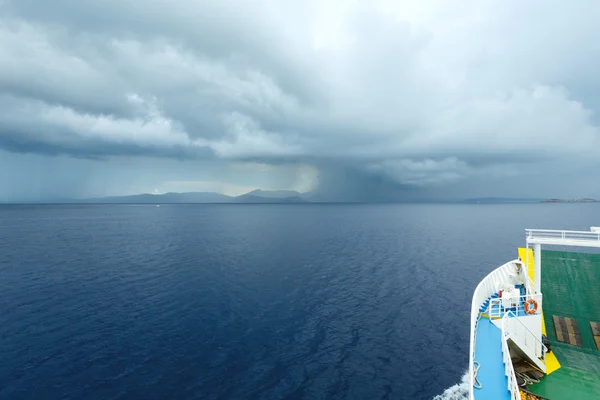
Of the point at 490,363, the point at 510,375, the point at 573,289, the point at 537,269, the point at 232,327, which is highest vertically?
the point at 537,269

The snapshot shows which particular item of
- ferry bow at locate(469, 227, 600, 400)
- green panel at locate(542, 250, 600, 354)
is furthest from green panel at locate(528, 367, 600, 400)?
green panel at locate(542, 250, 600, 354)

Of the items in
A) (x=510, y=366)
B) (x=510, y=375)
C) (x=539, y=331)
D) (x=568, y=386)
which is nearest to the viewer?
(x=510, y=375)

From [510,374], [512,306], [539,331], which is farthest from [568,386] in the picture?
[510,374]

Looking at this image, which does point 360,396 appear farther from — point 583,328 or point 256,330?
point 583,328

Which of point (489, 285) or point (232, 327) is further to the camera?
point (232, 327)

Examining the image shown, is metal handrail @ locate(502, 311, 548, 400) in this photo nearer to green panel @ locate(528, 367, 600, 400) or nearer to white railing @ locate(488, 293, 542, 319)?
white railing @ locate(488, 293, 542, 319)

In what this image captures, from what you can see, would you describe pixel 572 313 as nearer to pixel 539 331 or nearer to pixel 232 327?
pixel 539 331

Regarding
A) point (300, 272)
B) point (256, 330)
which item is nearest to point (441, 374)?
point (256, 330)

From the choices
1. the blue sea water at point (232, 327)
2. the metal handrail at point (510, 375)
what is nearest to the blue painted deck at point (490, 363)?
the metal handrail at point (510, 375)
